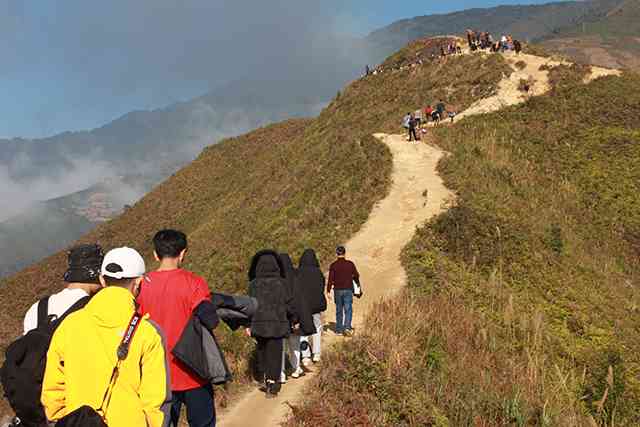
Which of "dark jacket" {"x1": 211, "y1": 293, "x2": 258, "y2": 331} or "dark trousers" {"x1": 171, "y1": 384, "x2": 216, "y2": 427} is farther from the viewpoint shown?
"dark jacket" {"x1": 211, "y1": 293, "x2": 258, "y2": 331}

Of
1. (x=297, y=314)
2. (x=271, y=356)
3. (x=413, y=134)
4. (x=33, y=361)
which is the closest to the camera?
(x=33, y=361)

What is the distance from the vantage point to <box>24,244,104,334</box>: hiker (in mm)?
4125

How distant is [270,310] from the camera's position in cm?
830

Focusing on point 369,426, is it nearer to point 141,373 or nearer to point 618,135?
point 141,373

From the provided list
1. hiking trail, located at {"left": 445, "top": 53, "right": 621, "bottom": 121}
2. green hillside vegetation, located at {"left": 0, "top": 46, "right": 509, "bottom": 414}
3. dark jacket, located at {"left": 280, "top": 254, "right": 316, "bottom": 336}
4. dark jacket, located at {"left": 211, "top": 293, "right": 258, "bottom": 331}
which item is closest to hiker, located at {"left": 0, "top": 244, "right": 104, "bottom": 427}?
dark jacket, located at {"left": 211, "top": 293, "right": 258, "bottom": 331}

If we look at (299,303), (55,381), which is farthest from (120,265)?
(299,303)

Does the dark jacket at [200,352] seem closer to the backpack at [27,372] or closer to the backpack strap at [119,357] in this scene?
the backpack at [27,372]

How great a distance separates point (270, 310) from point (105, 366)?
5.12m

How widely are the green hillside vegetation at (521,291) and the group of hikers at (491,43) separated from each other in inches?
268

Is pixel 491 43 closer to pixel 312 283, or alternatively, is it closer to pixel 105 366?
pixel 312 283

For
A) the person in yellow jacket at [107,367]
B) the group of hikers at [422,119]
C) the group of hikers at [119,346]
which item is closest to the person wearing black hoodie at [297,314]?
the group of hikers at [119,346]

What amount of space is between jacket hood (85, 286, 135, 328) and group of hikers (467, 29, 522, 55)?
151 feet

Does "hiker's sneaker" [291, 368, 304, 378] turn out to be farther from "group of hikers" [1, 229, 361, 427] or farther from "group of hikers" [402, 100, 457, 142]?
"group of hikers" [402, 100, 457, 142]

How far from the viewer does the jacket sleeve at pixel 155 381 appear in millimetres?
3445
